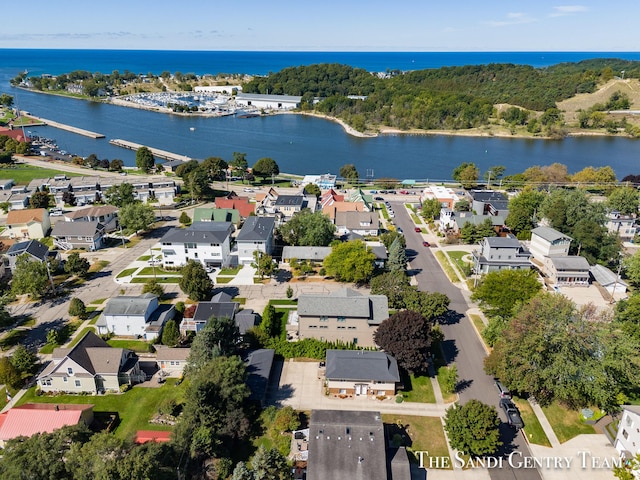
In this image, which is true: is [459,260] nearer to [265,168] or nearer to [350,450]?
[350,450]

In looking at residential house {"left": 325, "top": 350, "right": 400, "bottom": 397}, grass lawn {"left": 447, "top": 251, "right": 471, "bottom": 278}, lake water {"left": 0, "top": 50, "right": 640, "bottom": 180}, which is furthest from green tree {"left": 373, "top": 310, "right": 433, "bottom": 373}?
lake water {"left": 0, "top": 50, "right": 640, "bottom": 180}

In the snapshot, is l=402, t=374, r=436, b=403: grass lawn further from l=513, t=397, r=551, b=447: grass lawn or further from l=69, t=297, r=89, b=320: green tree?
l=69, t=297, r=89, b=320: green tree

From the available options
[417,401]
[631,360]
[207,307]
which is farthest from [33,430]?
[631,360]

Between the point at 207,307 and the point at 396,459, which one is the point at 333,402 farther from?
the point at 207,307

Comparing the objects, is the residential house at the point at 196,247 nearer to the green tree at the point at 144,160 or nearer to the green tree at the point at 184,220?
the green tree at the point at 184,220

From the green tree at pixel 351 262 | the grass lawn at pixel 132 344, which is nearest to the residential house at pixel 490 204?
the green tree at pixel 351 262

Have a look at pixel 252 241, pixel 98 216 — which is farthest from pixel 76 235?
pixel 252 241
